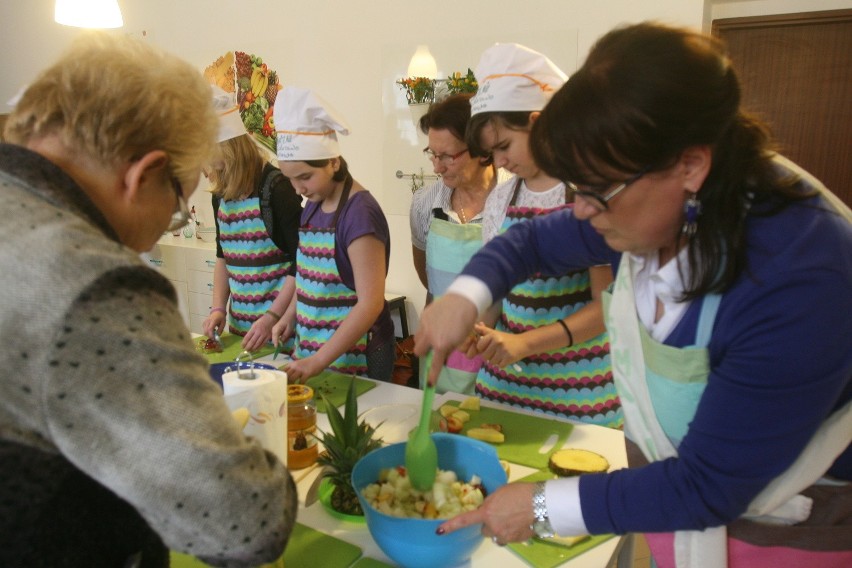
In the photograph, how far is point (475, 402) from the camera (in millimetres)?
1561

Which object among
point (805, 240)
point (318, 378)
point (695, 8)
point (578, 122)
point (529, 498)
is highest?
point (695, 8)

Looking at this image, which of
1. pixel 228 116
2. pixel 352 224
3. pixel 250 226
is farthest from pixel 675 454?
pixel 228 116

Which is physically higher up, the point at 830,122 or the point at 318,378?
the point at 830,122

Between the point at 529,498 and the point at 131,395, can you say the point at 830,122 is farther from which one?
the point at 131,395

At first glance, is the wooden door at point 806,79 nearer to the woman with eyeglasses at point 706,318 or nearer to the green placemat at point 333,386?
the green placemat at point 333,386

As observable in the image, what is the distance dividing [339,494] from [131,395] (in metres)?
0.67

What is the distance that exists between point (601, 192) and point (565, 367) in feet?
2.87

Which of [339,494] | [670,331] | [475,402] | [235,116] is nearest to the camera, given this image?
[670,331]

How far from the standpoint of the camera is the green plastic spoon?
1.06 metres

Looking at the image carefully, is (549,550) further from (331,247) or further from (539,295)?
(331,247)

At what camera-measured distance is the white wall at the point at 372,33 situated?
3.14 m

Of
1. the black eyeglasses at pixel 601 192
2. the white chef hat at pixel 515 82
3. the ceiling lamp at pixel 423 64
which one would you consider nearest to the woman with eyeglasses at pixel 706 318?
the black eyeglasses at pixel 601 192

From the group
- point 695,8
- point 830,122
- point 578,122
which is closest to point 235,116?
point 578,122

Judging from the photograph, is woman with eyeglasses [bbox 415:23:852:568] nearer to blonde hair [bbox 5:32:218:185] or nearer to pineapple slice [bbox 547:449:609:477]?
pineapple slice [bbox 547:449:609:477]
